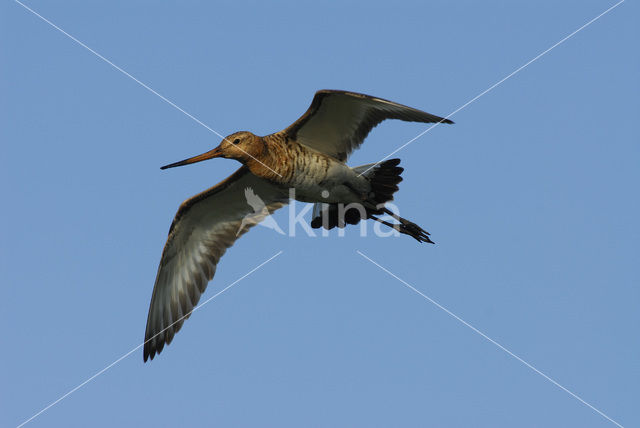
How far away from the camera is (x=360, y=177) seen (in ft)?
29.7

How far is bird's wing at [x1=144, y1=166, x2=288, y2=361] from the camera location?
383 inches

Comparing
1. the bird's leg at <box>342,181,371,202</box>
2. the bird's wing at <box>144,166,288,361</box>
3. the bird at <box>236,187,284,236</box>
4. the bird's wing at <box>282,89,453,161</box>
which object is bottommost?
the bird's wing at <box>144,166,288,361</box>

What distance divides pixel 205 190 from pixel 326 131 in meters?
1.68

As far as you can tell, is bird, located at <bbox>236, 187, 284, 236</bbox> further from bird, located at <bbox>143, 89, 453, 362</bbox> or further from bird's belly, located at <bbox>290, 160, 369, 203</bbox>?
bird's belly, located at <bbox>290, 160, 369, 203</bbox>

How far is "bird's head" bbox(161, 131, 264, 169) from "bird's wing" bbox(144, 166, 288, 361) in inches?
38.3

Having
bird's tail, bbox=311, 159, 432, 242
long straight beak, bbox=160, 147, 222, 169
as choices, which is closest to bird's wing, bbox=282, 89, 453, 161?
bird's tail, bbox=311, 159, 432, 242

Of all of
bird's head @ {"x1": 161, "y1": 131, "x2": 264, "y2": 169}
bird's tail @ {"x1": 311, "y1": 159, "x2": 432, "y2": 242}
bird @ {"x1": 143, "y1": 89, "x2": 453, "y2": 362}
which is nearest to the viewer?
bird's head @ {"x1": 161, "y1": 131, "x2": 264, "y2": 169}

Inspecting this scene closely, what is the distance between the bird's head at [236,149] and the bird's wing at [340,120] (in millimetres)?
565

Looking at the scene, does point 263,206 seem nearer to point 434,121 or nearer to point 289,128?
point 289,128

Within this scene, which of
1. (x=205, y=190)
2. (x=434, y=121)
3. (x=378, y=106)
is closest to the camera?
(x=434, y=121)

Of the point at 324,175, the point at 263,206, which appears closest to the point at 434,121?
the point at 324,175

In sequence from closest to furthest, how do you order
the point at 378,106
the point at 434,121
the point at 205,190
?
the point at 434,121
the point at 378,106
the point at 205,190

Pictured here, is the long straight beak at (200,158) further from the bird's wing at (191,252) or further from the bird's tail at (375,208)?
the bird's tail at (375,208)

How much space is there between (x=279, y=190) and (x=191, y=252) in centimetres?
166
